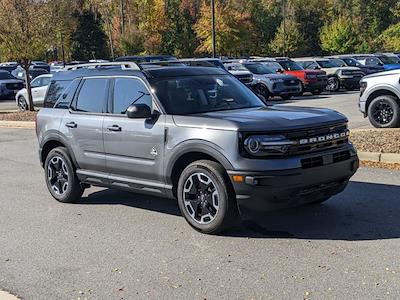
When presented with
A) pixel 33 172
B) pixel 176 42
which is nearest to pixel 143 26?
pixel 176 42

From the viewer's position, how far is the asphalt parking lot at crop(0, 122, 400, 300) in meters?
4.50

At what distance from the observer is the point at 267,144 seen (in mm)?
5438

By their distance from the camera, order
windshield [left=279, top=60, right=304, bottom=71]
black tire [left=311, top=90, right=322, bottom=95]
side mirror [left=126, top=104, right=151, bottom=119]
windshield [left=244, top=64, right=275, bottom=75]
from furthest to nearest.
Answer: windshield [left=279, top=60, right=304, bottom=71] → black tire [left=311, top=90, right=322, bottom=95] → windshield [left=244, top=64, right=275, bottom=75] → side mirror [left=126, top=104, right=151, bottom=119]

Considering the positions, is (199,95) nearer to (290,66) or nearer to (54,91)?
(54,91)

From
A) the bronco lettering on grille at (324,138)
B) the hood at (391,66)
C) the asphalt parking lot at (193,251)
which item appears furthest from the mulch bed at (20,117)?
the hood at (391,66)

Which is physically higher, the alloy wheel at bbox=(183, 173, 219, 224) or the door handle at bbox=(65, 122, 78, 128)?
the door handle at bbox=(65, 122, 78, 128)

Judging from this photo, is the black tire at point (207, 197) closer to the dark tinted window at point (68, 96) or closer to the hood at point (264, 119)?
the hood at point (264, 119)

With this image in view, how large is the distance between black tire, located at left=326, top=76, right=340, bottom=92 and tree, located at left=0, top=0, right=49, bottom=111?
13.5 meters

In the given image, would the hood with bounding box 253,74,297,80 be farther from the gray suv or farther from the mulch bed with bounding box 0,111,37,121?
the gray suv

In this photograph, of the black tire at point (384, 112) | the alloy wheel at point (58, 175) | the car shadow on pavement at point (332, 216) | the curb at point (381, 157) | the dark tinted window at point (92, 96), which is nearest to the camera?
the car shadow on pavement at point (332, 216)

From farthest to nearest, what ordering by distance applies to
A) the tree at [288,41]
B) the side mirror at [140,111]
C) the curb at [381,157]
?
the tree at [288,41]
the curb at [381,157]
the side mirror at [140,111]

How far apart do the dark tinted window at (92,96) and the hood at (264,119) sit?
1.36 meters

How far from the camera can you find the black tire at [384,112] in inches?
495

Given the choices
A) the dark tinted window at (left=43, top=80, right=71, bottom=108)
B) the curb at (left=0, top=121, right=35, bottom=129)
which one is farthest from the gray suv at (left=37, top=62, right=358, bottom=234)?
the curb at (left=0, top=121, right=35, bottom=129)
